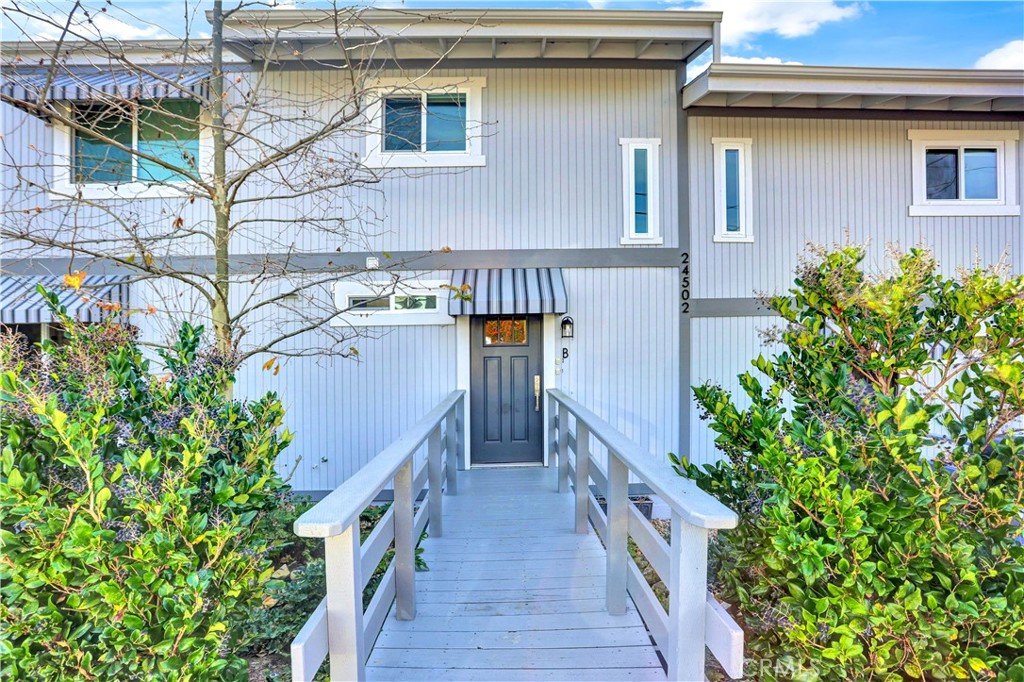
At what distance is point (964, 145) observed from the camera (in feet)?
20.8

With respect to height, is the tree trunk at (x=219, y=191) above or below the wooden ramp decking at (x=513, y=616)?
above

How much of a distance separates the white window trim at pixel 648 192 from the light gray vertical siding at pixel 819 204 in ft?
1.88

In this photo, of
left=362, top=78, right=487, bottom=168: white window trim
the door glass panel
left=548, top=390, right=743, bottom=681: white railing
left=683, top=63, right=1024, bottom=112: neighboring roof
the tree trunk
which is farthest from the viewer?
the door glass panel

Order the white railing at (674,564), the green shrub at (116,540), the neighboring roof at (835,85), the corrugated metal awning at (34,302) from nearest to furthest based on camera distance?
the green shrub at (116,540) → the white railing at (674,564) → the corrugated metal awning at (34,302) → the neighboring roof at (835,85)

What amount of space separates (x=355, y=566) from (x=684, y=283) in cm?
539

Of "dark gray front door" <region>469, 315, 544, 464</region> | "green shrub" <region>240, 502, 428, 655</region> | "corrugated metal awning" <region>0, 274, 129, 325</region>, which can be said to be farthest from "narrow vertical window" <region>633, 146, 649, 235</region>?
"corrugated metal awning" <region>0, 274, 129, 325</region>

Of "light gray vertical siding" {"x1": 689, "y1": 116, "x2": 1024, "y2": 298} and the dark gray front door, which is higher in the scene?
"light gray vertical siding" {"x1": 689, "y1": 116, "x2": 1024, "y2": 298}

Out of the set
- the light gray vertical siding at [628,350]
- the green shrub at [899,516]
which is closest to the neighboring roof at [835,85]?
the light gray vertical siding at [628,350]

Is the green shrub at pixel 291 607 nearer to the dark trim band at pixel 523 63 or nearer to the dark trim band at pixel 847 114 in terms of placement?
the dark trim band at pixel 523 63

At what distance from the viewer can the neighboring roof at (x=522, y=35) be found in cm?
509

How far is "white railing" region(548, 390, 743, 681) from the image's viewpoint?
1.62m

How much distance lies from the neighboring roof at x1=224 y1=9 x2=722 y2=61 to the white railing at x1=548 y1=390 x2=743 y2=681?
15.9ft

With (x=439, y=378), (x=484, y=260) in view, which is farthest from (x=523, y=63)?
(x=439, y=378)

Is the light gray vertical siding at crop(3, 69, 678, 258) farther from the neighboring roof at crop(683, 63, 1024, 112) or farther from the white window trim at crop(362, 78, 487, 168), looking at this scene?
the neighboring roof at crop(683, 63, 1024, 112)
